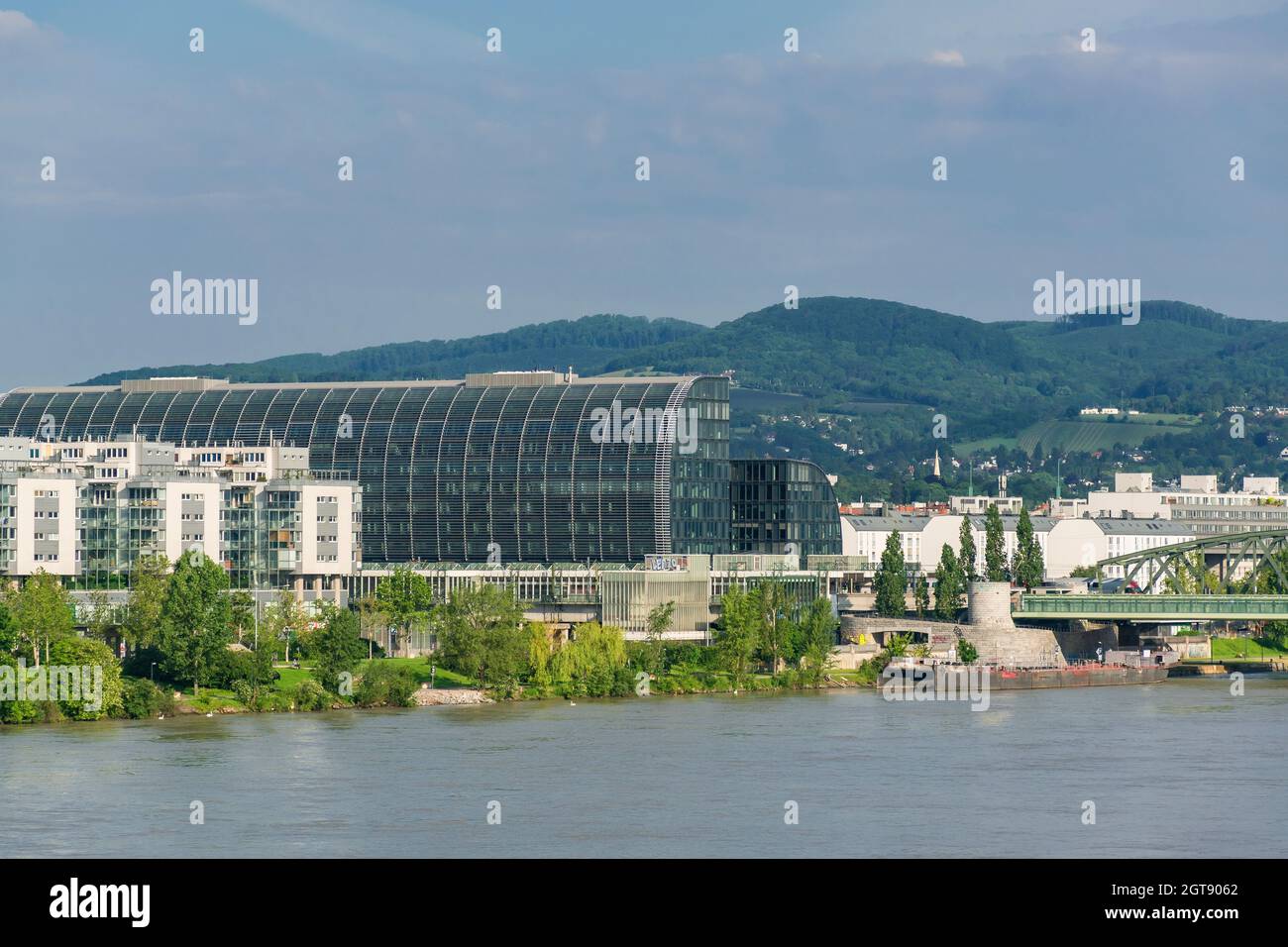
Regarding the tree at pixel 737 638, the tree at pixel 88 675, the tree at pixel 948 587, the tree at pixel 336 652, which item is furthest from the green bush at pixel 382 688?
the tree at pixel 948 587

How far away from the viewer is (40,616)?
383 ft

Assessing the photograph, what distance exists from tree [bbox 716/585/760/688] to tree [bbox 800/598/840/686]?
3.34 m

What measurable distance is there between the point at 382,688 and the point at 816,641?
33.9 m

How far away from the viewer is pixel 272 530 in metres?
153

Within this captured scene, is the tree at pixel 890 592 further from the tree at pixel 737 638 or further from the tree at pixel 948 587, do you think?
the tree at pixel 737 638

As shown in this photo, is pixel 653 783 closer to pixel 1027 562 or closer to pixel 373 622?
pixel 373 622

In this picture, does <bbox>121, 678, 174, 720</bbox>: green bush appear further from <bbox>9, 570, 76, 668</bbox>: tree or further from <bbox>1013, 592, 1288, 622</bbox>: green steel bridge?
<bbox>1013, 592, 1288, 622</bbox>: green steel bridge

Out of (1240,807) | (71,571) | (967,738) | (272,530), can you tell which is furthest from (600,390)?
(1240,807)

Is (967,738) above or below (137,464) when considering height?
below

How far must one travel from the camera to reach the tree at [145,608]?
123 meters

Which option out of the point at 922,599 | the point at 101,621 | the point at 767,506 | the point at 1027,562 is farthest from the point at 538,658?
the point at 1027,562
